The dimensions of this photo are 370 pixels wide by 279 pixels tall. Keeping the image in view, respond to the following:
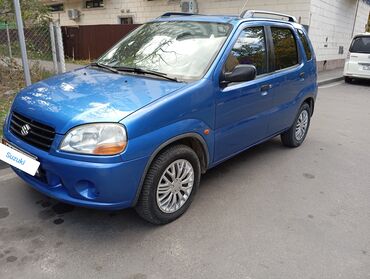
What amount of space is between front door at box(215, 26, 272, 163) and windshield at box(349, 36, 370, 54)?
33.1ft

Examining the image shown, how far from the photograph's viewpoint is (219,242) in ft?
9.32

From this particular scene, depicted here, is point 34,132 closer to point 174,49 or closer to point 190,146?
point 190,146

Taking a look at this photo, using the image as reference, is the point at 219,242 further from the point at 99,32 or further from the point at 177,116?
the point at 99,32

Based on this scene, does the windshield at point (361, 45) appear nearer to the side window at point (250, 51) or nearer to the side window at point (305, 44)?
the side window at point (305, 44)

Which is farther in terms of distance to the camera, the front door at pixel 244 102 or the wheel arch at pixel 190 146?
the front door at pixel 244 102

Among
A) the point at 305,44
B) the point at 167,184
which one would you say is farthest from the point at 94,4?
the point at 167,184

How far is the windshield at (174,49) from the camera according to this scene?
3283 mm

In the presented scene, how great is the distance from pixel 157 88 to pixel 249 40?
4.62 feet

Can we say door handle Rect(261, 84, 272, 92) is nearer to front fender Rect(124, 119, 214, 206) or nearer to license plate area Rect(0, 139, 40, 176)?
front fender Rect(124, 119, 214, 206)

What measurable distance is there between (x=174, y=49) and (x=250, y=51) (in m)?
0.87

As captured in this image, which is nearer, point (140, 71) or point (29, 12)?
point (140, 71)

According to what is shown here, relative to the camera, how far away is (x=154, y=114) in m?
2.64

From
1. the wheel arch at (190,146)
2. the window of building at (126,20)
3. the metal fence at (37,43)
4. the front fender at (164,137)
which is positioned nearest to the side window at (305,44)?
the front fender at (164,137)

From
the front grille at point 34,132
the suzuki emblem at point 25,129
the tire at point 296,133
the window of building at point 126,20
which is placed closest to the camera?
the front grille at point 34,132
